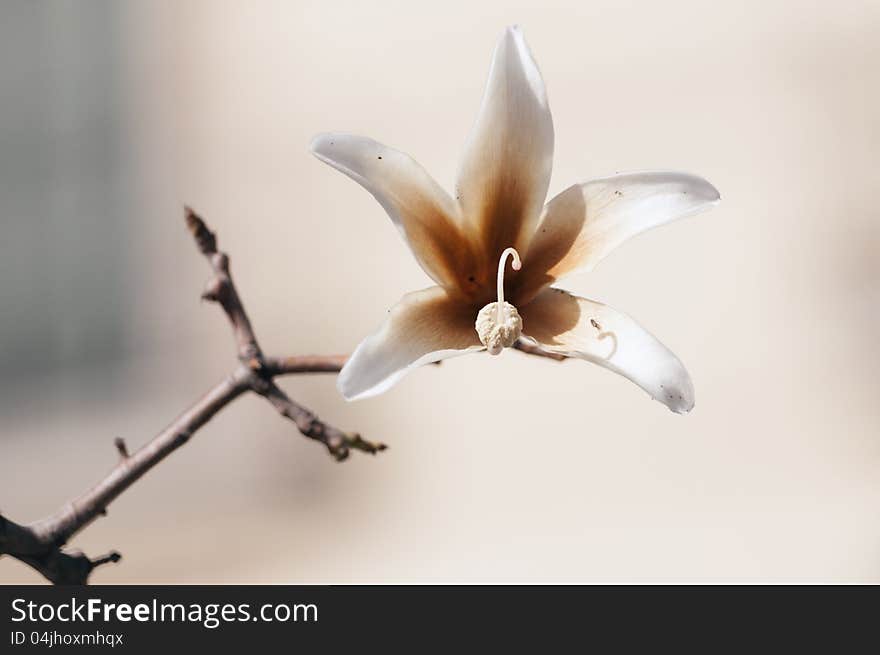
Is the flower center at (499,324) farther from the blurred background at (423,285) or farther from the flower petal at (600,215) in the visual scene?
the blurred background at (423,285)

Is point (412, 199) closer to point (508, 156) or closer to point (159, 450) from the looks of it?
point (508, 156)

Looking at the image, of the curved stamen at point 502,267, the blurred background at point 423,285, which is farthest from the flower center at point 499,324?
the blurred background at point 423,285

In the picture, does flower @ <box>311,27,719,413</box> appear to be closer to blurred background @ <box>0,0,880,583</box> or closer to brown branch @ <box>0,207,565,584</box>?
brown branch @ <box>0,207,565,584</box>

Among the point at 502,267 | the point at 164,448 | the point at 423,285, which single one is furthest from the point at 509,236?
the point at 423,285

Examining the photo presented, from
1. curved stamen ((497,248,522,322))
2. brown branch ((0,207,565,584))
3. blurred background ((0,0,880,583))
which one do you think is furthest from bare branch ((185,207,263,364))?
blurred background ((0,0,880,583))

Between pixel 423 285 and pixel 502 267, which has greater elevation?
pixel 423 285

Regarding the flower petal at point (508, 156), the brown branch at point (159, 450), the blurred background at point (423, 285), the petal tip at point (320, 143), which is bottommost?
the brown branch at point (159, 450)
